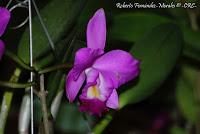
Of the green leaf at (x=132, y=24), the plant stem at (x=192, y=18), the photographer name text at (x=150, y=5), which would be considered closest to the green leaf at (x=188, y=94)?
the plant stem at (x=192, y=18)

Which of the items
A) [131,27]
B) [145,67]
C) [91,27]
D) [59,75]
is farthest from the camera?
[131,27]

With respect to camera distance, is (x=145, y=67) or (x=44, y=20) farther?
(x=145, y=67)

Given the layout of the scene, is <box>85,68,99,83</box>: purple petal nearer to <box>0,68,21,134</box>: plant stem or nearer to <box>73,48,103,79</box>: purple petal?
<box>73,48,103,79</box>: purple petal

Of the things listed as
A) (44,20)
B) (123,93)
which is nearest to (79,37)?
(44,20)

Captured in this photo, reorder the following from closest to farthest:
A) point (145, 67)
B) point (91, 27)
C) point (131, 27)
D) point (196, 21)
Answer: point (91, 27), point (145, 67), point (131, 27), point (196, 21)

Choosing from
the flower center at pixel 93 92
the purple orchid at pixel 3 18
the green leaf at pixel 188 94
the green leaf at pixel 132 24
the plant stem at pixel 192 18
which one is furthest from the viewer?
the green leaf at pixel 188 94

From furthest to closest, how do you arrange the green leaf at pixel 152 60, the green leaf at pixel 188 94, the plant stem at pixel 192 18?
the green leaf at pixel 188 94, the plant stem at pixel 192 18, the green leaf at pixel 152 60

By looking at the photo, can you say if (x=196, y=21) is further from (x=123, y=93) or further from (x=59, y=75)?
(x=59, y=75)

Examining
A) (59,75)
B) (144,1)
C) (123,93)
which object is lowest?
(123,93)

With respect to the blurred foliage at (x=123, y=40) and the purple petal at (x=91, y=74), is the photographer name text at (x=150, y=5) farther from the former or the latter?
the purple petal at (x=91, y=74)
